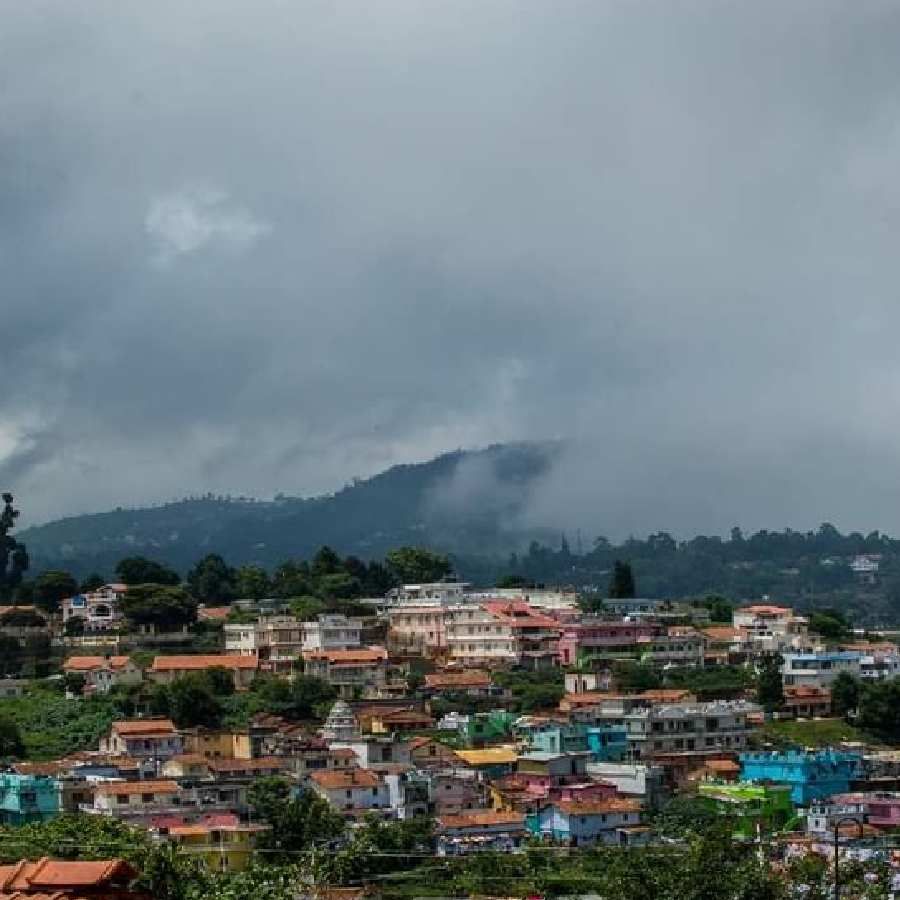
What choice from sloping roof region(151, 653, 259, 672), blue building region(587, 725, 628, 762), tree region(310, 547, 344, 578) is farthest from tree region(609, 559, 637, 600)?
blue building region(587, 725, 628, 762)

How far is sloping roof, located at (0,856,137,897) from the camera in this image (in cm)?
3097

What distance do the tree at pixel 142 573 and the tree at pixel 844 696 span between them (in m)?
27.7

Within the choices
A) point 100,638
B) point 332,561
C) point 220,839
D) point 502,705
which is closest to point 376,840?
point 220,839

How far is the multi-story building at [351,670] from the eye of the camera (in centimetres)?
6961

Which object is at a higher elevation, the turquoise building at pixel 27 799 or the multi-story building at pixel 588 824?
the turquoise building at pixel 27 799

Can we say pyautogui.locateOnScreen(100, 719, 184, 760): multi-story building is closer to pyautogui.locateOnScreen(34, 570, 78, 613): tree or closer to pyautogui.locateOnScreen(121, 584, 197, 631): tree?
pyautogui.locateOnScreen(121, 584, 197, 631): tree

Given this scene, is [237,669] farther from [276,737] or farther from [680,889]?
[680,889]

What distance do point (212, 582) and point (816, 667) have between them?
86.6 ft

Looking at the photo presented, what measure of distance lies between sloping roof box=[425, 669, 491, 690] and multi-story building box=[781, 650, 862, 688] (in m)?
9.97

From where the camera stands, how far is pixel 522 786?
57.3 meters

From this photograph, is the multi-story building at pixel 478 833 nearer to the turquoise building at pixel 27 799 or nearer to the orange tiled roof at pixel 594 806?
the orange tiled roof at pixel 594 806

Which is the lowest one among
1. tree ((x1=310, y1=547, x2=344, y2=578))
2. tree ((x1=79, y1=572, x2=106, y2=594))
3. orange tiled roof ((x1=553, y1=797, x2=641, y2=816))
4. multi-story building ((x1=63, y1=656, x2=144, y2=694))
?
orange tiled roof ((x1=553, y1=797, x2=641, y2=816))

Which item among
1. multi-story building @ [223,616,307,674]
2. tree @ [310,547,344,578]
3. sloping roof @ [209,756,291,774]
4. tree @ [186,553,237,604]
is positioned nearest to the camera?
sloping roof @ [209,756,291,774]

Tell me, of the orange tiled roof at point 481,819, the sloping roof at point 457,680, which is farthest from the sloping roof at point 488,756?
the sloping roof at point 457,680
